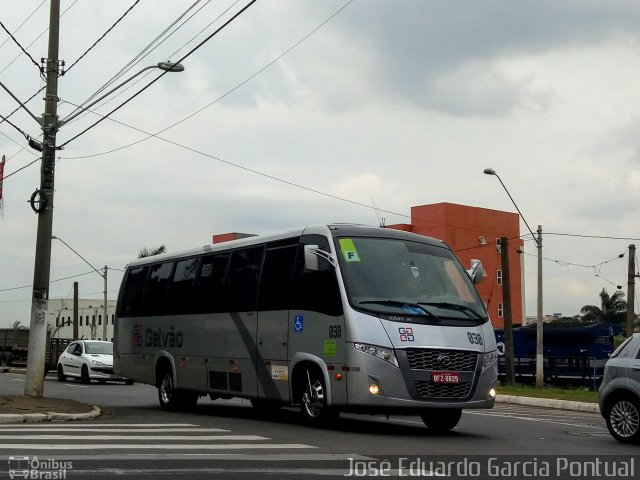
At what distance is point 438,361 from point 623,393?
269 cm

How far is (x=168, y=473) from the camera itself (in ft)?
28.2

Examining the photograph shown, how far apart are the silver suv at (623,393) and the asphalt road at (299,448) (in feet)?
0.85

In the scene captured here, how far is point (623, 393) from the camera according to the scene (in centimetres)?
1318

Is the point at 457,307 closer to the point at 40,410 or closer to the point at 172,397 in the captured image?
the point at 172,397

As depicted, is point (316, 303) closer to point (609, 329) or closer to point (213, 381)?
point (213, 381)

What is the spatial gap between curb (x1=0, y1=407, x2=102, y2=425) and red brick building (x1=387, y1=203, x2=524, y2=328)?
1720 inches

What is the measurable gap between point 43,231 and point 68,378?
1815 centimetres

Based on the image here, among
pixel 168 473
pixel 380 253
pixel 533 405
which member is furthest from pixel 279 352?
pixel 533 405

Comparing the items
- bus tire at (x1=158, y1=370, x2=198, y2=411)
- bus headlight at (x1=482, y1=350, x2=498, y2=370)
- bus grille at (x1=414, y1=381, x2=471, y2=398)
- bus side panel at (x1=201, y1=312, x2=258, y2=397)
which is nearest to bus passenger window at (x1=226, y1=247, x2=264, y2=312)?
bus side panel at (x1=201, y1=312, x2=258, y2=397)

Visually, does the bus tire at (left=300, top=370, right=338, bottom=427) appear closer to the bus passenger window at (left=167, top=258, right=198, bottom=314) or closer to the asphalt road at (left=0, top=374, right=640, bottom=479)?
the asphalt road at (left=0, top=374, right=640, bottom=479)

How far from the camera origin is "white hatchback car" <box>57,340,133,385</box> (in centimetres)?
3200

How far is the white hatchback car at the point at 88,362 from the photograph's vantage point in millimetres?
32000

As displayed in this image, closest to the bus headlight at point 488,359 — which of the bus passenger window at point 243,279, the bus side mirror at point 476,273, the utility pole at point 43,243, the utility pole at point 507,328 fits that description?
the bus side mirror at point 476,273

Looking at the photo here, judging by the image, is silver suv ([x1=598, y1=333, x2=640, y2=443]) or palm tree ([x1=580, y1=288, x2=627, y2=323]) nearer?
silver suv ([x1=598, y1=333, x2=640, y2=443])
